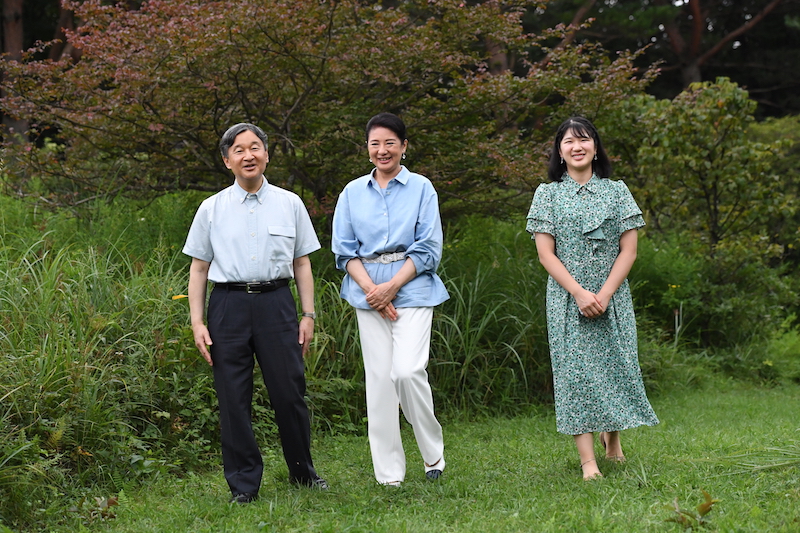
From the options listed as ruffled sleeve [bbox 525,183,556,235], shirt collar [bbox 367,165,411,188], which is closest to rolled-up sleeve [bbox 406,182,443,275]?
shirt collar [bbox 367,165,411,188]

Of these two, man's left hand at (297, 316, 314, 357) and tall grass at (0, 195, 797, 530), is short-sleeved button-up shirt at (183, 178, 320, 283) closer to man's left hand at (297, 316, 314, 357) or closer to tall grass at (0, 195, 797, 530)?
man's left hand at (297, 316, 314, 357)

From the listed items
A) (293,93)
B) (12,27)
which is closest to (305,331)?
(293,93)

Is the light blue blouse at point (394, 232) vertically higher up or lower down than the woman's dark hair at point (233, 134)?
lower down

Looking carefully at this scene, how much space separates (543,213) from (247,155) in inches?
59.7

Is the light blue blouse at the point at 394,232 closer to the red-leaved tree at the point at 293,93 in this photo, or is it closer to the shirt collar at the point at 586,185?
the shirt collar at the point at 586,185

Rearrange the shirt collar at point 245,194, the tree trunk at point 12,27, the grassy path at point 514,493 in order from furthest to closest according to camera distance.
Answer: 1. the tree trunk at point 12,27
2. the shirt collar at point 245,194
3. the grassy path at point 514,493

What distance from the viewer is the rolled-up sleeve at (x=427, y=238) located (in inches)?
167

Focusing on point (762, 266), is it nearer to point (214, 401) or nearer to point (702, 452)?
point (702, 452)

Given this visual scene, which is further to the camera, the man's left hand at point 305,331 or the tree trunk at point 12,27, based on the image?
the tree trunk at point 12,27

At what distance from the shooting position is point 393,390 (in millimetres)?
4258

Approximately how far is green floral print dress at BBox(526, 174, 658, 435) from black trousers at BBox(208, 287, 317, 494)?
133 centimetres

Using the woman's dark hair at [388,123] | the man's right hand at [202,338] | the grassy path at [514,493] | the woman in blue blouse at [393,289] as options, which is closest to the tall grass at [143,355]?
the grassy path at [514,493]

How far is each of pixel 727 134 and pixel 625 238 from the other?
550 cm

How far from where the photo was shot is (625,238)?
4.34 metres
